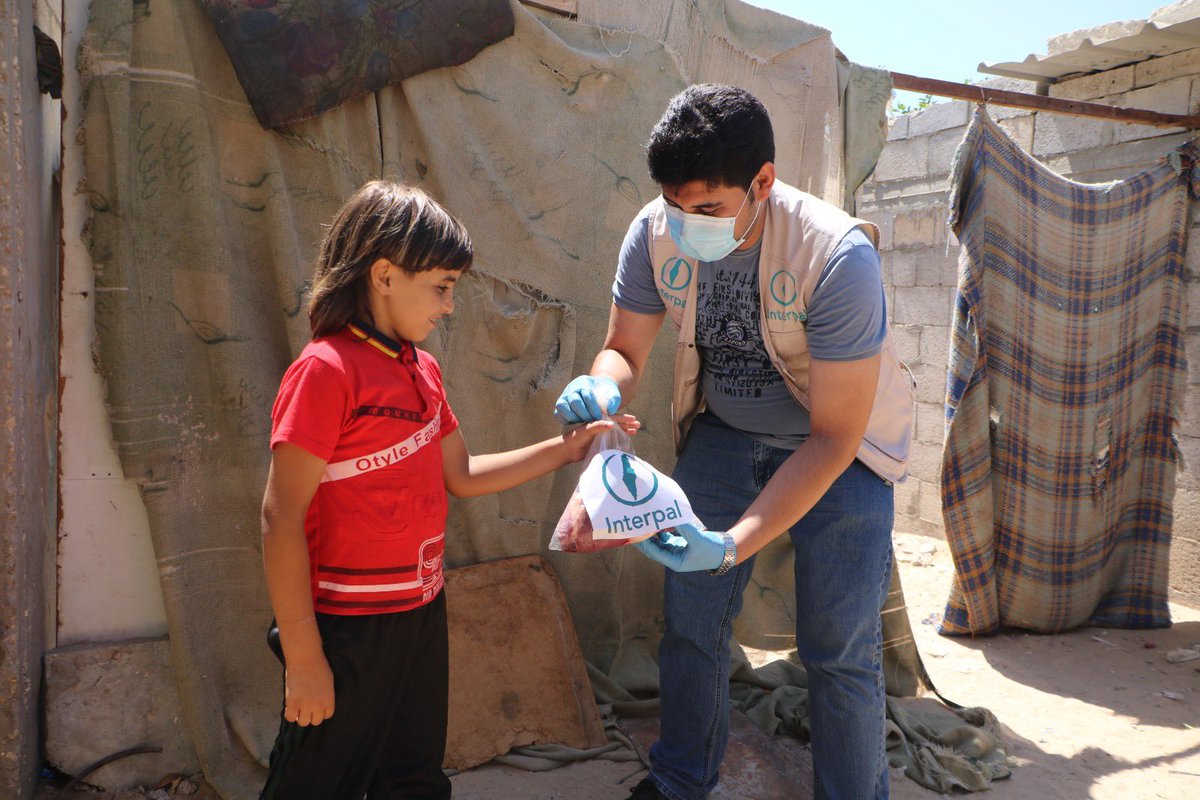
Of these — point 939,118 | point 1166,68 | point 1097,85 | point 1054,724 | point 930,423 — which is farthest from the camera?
point 930,423

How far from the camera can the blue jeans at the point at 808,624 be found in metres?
2.08

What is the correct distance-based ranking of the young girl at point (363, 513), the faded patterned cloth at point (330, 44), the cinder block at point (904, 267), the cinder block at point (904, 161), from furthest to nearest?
the cinder block at point (904, 267) < the cinder block at point (904, 161) < the faded patterned cloth at point (330, 44) < the young girl at point (363, 513)

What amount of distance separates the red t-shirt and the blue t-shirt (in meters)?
0.73

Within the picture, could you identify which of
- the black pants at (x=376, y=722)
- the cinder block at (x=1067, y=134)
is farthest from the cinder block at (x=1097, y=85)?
the black pants at (x=376, y=722)

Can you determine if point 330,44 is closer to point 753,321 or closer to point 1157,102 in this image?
point 753,321

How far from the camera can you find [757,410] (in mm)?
2197

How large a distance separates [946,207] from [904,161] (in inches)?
19.5

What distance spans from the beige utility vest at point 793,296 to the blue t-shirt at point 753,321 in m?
0.03

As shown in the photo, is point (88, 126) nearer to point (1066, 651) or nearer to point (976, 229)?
point (976, 229)

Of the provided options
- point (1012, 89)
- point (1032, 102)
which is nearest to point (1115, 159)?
point (1012, 89)

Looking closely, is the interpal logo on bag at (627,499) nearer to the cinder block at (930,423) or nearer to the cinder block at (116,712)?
the cinder block at (116,712)

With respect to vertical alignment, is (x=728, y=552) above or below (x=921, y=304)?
below

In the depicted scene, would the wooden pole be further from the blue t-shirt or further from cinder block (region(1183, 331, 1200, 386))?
the blue t-shirt

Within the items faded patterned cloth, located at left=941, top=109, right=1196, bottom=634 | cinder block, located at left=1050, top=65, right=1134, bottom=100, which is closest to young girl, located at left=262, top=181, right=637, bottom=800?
faded patterned cloth, located at left=941, top=109, right=1196, bottom=634
